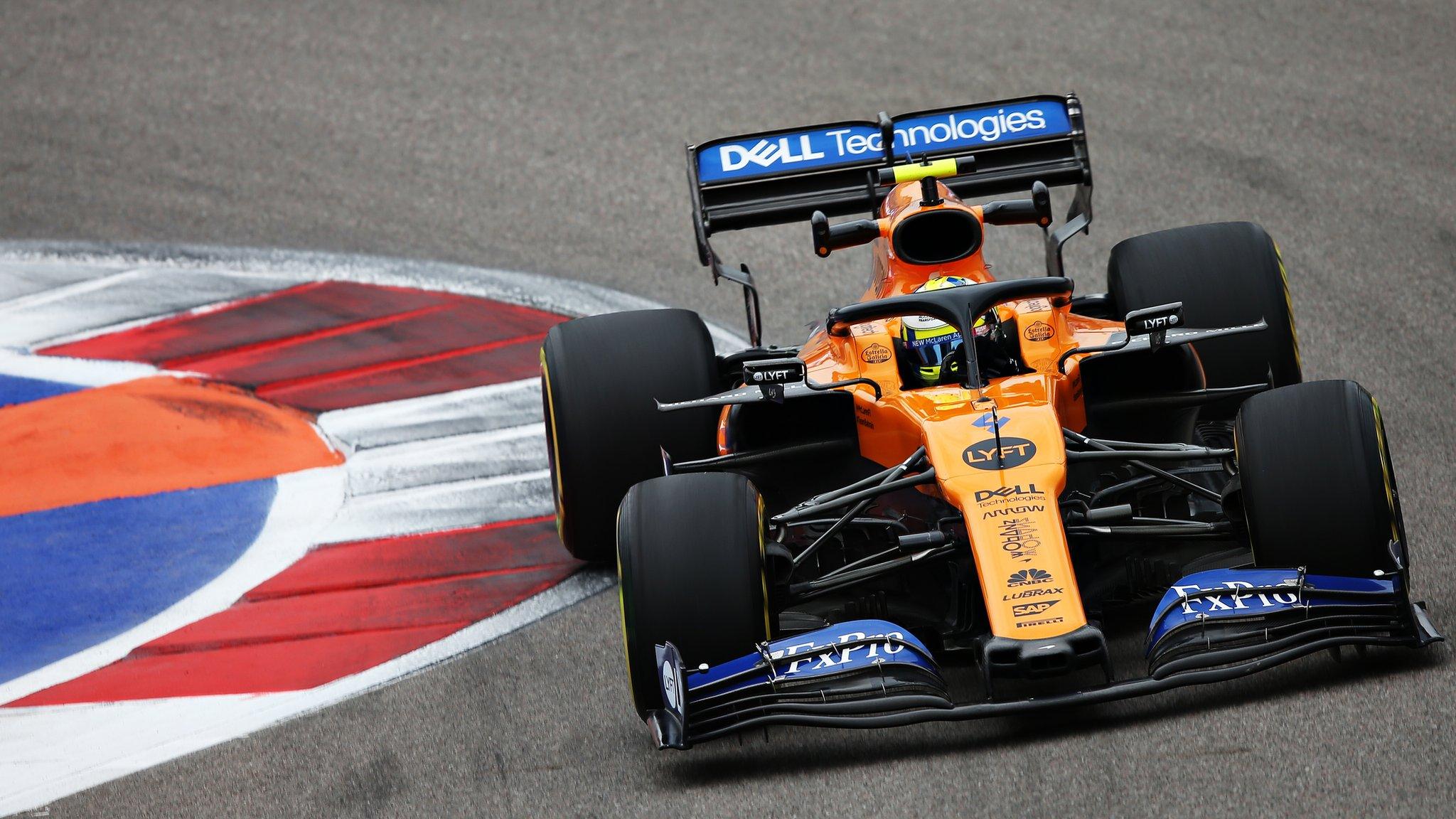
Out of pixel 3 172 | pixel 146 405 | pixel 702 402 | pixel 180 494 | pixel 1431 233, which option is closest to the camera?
pixel 702 402

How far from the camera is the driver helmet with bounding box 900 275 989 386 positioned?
6.41m

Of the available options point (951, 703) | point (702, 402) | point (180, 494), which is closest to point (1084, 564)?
point (951, 703)

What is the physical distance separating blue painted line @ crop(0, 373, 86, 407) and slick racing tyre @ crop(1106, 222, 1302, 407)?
18.9ft

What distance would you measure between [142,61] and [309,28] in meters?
1.35

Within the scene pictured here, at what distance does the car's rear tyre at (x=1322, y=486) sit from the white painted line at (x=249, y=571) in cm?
423

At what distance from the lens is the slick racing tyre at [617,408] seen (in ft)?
22.7

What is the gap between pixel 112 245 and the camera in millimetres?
11383

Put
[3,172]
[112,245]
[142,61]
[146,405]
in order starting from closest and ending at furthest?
[146,405], [112,245], [3,172], [142,61]

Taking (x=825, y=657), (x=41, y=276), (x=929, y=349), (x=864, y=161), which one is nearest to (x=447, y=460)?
(x=864, y=161)

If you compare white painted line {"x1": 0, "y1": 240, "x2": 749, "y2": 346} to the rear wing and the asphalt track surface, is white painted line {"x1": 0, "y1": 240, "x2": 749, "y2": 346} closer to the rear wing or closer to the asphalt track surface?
the asphalt track surface

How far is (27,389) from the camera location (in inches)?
371

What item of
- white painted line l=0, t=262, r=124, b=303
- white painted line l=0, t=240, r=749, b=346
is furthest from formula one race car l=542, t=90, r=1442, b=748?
white painted line l=0, t=262, r=124, b=303

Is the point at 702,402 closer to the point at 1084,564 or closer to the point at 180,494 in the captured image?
the point at 1084,564

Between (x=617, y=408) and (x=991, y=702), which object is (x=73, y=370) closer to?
(x=617, y=408)
